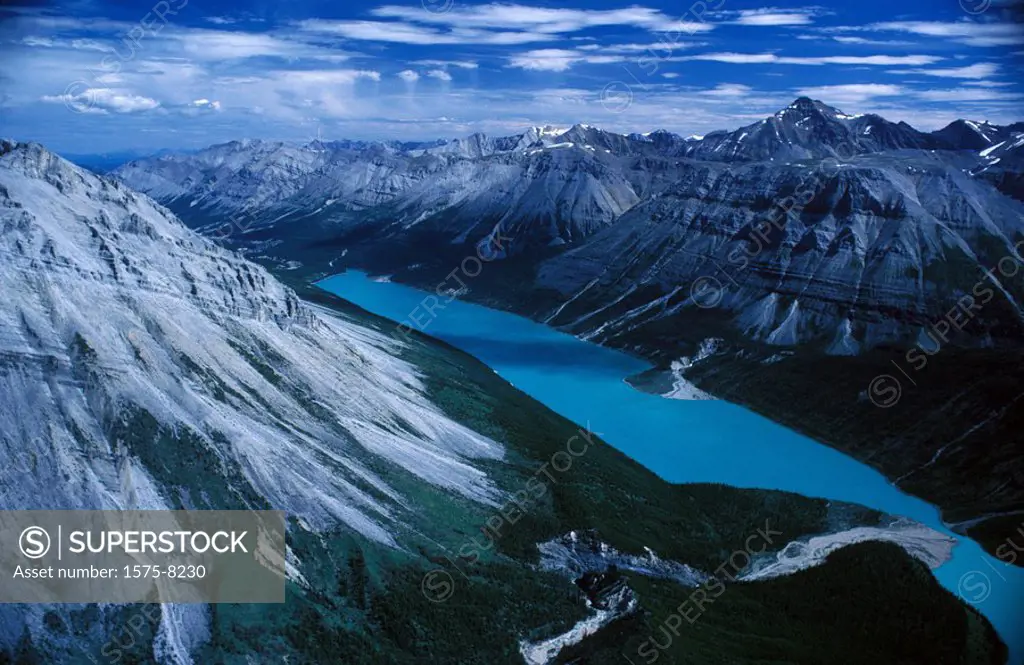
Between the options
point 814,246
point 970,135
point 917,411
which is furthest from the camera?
point 970,135

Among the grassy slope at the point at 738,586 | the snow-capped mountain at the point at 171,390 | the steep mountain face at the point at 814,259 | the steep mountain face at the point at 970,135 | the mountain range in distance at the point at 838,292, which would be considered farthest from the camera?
the steep mountain face at the point at 970,135

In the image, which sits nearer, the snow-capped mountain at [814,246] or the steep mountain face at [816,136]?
the snow-capped mountain at [814,246]

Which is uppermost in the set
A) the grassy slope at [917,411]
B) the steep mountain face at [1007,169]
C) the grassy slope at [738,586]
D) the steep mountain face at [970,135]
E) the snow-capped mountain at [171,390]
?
the steep mountain face at [970,135]

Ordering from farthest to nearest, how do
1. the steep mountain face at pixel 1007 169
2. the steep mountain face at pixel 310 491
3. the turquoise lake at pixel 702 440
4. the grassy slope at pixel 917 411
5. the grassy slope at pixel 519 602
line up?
the steep mountain face at pixel 1007 169 → the grassy slope at pixel 917 411 → the turquoise lake at pixel 702 440 → the steep mountain face at pixel 310 491 → the grassy slope at pixel 519 602

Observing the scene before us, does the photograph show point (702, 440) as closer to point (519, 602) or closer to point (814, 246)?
point (519, 602)

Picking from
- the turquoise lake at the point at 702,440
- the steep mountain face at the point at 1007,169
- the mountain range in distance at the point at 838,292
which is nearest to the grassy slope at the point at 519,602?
the turquoise lake at the point at 702,440

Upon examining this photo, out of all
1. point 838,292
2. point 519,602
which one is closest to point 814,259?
point 838,292

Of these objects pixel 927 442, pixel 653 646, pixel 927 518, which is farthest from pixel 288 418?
pixel 927 442

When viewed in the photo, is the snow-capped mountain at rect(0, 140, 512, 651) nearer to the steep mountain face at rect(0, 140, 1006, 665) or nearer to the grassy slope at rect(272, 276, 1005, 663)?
the steep mountain face at rect(0, 140, 1006, 665)

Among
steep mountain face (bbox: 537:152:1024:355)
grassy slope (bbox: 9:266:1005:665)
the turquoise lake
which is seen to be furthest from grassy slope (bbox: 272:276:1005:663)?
steep mountain face (bbox: 537:152:1024:355)

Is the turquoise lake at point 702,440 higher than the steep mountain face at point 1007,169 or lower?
lower

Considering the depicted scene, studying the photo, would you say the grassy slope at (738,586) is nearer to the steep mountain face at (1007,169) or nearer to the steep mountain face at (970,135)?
the steep mountain face at (1007,169)
